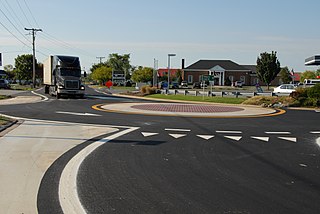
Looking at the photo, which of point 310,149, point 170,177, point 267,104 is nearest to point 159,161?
point 170,177

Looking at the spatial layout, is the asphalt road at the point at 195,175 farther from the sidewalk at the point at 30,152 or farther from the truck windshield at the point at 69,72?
the truck windshield at the point at 69,72

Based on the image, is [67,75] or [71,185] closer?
[71,185]

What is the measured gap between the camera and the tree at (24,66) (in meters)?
85.1

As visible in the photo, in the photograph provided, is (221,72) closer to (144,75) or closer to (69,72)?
(144,75)

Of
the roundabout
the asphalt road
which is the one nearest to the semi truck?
the roundabout

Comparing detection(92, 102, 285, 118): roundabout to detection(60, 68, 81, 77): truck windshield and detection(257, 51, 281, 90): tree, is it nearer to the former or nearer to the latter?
detection(60, 68, 81, 77): truck windshield

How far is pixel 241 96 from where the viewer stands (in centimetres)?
3278

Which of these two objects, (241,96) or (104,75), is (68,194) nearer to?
(241,96)

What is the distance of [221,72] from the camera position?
87.0 m

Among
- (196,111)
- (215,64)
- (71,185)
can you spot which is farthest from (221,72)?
(71,185)

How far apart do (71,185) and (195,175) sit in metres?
2.32

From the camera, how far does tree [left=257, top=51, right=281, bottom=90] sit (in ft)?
190

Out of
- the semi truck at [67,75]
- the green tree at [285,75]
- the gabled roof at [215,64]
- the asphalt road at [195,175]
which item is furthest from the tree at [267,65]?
the asphalt road at [195,175]

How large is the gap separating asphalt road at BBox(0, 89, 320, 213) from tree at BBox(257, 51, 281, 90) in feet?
159
